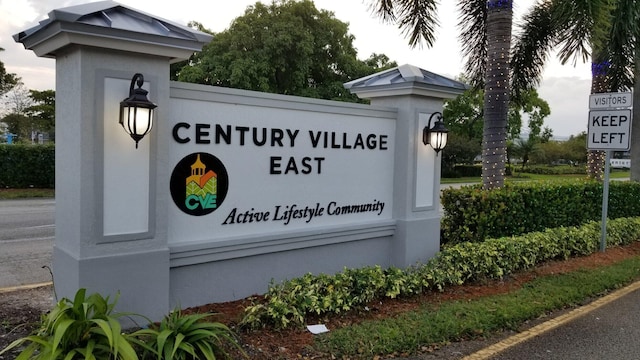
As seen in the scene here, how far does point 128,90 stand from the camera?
440 centimetres

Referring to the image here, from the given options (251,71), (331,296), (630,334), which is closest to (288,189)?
(331,296)

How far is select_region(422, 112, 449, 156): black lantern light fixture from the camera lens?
690cm

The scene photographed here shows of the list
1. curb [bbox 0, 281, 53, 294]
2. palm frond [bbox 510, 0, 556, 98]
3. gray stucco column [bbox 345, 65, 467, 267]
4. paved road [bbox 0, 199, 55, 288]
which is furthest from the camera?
palm frond [bbox 510, 0, 556, 98]

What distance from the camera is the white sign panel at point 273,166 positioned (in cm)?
503

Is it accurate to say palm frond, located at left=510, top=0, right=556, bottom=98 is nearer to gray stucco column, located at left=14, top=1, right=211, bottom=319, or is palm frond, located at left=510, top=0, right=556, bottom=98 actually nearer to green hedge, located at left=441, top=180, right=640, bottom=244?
green hedge, located at left=441, top=180, right=640, bottom=244

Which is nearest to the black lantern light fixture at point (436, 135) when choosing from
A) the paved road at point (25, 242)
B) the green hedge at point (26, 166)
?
the paved road at point (25, 242)

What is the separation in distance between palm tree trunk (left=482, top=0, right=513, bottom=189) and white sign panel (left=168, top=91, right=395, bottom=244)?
2776 millimetres

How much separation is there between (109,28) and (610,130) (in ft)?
28.7

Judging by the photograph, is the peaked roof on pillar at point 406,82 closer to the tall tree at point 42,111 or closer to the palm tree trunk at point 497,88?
the palm tree trunk at point 497,88

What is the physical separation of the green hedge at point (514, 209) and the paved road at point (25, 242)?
609cm

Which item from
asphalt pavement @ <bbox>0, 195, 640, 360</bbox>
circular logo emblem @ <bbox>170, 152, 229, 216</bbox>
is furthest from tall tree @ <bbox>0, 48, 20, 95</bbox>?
circular logo emblem @ <bbox>170, 152, 229, 216</bbox>

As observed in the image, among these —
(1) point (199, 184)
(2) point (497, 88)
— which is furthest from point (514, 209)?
(1) point (199, 184)

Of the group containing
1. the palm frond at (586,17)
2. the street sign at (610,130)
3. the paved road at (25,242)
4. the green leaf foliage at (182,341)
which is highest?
the palm frond at (586,17)

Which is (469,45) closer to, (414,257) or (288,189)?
(414,257)
